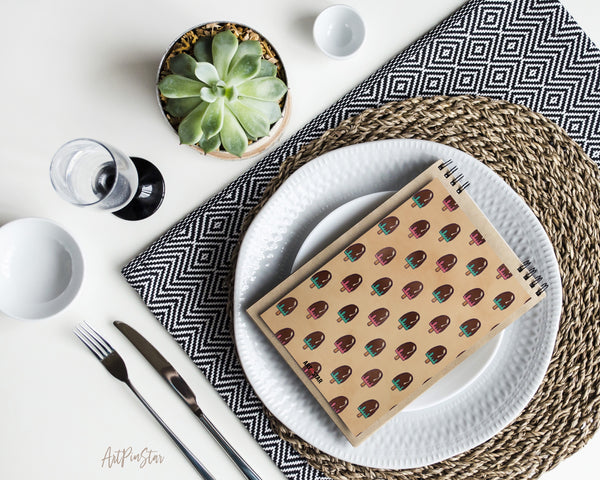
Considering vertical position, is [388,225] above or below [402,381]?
above

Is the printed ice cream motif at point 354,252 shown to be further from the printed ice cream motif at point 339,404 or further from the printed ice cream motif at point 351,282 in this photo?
the printed ice cream motif at point 339,404

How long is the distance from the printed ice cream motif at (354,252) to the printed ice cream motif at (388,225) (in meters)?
0.03

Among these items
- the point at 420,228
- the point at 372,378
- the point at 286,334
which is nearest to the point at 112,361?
the point at 286,334

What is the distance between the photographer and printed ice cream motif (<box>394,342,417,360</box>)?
71 cm

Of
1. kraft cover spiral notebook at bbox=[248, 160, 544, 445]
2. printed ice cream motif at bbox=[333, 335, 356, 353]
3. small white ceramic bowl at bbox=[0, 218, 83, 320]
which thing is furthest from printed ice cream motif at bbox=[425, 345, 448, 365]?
small white ceramic bowl at bbox=[0, 218, 83, 320]

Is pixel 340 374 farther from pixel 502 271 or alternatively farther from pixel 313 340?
pixel 502 271

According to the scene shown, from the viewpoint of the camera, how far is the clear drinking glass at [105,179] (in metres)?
0.70

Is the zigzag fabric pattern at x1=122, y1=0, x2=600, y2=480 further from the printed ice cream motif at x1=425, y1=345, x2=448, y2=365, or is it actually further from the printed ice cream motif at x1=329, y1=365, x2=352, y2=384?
the printed ice cream motif at x1=425, y1=345, x2=448, y2=365

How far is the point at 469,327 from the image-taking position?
71cm

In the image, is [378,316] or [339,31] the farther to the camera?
[339,31]

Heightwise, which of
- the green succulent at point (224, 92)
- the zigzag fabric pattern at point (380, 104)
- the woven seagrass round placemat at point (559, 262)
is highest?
the green succulent at point (224, 92)

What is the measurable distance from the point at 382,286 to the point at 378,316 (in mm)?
41

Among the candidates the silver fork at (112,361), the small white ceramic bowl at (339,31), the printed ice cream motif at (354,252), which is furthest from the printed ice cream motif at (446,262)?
the silver fork at (112,361)

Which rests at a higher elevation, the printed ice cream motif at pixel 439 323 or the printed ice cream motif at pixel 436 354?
the printed ice cream motif at pixel 439 323
